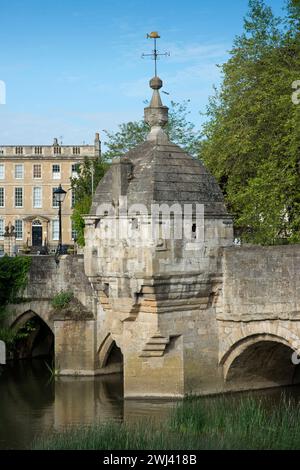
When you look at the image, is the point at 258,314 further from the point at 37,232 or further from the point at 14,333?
the point at 37,232

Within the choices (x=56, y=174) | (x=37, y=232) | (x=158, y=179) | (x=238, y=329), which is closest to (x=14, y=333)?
(x=238, y=329)

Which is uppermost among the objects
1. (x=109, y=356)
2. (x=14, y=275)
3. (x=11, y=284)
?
(x=14, y=275)

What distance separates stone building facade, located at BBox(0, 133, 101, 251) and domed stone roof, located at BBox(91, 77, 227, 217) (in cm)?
4554

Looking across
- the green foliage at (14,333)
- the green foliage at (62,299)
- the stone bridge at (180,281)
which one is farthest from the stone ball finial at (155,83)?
the green foliage at (14,333)

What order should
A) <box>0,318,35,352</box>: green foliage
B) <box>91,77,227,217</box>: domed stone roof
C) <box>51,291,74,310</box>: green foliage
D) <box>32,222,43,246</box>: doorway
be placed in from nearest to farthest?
<box>91,77,227,217</box>: domed stone roof
<box>51,291,74,310</box>: green foliage
<box>0,318,35,352</box>: green foliage
<box>32,222,43,246</box>: doorway

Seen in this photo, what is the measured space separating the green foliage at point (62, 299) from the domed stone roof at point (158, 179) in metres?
5.06

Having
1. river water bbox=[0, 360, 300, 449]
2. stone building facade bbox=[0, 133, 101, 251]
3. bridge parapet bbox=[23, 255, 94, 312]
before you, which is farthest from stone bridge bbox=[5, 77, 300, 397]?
stone building facade bbox=[0, 133, 101, 251]

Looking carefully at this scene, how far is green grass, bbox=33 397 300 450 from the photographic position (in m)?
15.9

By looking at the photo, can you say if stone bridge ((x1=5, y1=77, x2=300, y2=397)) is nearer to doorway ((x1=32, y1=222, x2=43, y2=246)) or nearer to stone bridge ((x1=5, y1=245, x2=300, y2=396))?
stone bridge ((x1=5, y1=245, x2=300, y2=396))

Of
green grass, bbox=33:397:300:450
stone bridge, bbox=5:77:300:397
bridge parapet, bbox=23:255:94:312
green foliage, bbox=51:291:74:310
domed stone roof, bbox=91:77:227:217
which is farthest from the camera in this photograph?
green foliage, bbox=51:291:74:310

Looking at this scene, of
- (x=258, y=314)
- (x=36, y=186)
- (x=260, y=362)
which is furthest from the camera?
(x=36, y=186)

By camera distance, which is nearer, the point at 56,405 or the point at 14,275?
the point at 56,405

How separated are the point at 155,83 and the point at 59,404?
827cm

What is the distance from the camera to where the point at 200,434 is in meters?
17.4
